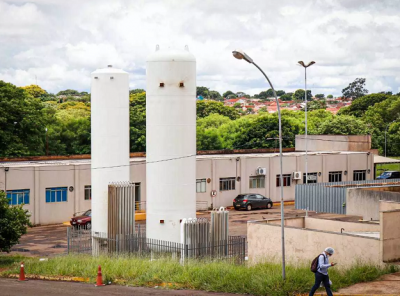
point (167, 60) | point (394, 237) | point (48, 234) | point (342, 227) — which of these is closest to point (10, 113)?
point (48, 234)

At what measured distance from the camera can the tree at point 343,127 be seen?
98.8 meters

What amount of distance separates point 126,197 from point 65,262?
6.04m

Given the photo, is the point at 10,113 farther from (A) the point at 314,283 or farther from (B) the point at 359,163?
(A) the point at 314,283

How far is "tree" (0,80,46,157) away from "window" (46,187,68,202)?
58.8 ft

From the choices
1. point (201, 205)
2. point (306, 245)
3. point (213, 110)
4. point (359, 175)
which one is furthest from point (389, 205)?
point (213, 110)

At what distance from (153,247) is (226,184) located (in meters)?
25.4

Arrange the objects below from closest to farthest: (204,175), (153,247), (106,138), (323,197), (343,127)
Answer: (153,247), (106,138), (323,197), (204,175), (343,127)

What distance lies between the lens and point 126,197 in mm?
31219

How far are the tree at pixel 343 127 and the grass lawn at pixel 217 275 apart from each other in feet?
252

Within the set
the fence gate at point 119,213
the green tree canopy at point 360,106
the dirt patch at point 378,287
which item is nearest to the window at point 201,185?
the fence gate at point 119,213

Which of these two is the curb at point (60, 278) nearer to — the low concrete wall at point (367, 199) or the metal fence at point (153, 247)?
the metal fence at point (153, 247)

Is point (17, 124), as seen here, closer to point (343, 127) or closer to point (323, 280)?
point (323, 280)

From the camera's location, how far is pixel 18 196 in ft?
142

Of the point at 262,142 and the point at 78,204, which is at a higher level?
the point at 262,142
